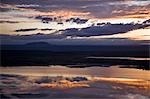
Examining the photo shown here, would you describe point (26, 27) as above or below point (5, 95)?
above

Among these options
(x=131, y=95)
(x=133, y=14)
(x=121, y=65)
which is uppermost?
(x=133, y=14)

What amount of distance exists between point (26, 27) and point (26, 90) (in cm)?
37

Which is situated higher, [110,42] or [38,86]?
[110,42]

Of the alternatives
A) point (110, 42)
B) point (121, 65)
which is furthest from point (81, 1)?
point (121, 65)

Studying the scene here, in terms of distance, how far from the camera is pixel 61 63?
192 centimetres

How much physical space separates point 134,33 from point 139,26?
0.05 metres

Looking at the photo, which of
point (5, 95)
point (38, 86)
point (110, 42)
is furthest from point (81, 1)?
point (5, 95)

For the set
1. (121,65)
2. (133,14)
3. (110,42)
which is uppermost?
(133,14)

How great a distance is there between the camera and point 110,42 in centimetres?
191

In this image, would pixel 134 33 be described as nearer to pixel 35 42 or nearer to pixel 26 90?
pixel 35 42

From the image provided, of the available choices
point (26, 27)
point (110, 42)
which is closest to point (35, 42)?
point (26, 27)

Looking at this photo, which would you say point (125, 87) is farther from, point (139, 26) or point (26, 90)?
point (26, 90)

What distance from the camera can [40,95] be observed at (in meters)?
1.93

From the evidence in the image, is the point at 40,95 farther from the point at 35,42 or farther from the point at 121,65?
the point at 121,65
